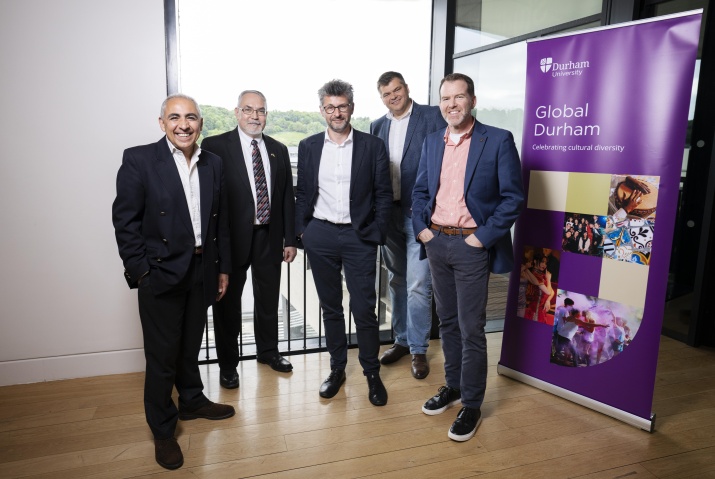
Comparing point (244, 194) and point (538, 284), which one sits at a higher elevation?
point (244, 194)

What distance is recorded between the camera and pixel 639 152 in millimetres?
2236

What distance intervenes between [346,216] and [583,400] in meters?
1.65

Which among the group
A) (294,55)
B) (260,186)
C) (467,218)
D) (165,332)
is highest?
(294,55)

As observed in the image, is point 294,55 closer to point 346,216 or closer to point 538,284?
point 346,216

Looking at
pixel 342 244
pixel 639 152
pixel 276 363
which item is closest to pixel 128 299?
pixel 276 363

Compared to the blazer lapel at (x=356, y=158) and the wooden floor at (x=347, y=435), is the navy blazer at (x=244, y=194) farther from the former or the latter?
the wooden floor at (x=347, y=435)

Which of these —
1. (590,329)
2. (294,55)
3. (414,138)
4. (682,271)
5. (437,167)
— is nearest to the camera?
(437,167)

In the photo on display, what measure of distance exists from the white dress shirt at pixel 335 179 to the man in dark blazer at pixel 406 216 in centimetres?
48

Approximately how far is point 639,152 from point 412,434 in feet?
5.79

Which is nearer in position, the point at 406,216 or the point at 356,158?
the point at 356,158

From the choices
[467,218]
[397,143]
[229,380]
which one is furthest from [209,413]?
[397,143]

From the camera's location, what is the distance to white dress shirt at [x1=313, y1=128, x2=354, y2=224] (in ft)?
8.26

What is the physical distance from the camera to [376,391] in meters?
2.60

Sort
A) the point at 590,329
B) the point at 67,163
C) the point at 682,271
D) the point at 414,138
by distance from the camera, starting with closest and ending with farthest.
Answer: the point at 590,329 < the point at 67,163 < the point at 414,138 < the point at 682,271
